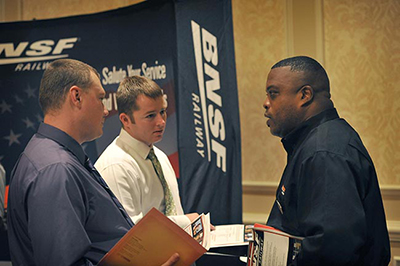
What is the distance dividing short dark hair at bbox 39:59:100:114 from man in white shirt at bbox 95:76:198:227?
2.08ft

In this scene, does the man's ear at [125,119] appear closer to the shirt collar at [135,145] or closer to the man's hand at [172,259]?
the shirt collar at [135,145]

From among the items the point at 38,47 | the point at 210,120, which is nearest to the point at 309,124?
the point at 210,120

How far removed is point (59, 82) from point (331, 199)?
0.94m

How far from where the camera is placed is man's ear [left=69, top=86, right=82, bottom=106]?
156cm

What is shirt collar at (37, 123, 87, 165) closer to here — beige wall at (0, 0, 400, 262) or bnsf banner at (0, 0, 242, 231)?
bnsf banner at (0, 0, 242, 231)

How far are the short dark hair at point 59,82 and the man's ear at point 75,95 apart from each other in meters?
0.01

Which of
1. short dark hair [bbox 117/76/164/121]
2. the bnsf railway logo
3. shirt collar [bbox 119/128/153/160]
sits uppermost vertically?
the bnsf railway logo

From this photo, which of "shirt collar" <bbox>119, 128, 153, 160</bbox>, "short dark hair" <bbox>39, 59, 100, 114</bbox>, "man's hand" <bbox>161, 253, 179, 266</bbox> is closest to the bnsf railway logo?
"shirt collar" <bbox>119, 128, 153, 160</bbox>

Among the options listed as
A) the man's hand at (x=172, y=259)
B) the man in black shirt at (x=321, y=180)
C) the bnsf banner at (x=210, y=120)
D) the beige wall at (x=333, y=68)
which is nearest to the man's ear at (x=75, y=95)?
the man's hand at (x=172, y=259)

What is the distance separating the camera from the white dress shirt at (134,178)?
2088 mm

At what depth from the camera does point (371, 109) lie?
10.7 feet

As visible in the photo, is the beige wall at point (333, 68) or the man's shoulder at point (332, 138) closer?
the man's shoulder at point (332, 138)

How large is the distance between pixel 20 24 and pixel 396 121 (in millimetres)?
2832

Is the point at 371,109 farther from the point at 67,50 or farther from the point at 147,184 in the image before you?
the point at 67,50
